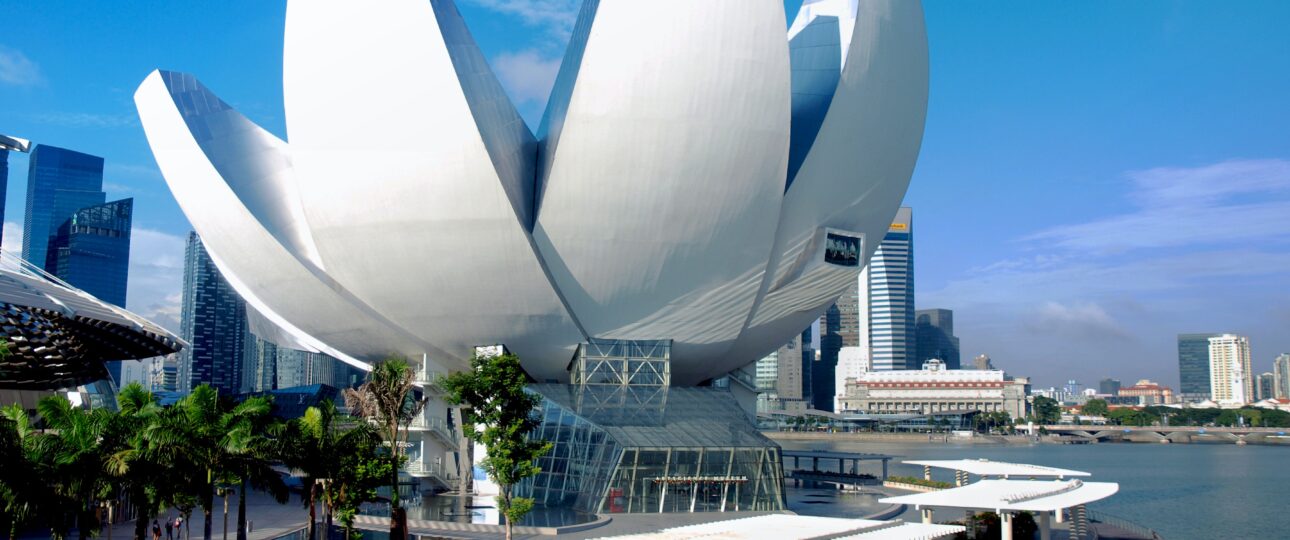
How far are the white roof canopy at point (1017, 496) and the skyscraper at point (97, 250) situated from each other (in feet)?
544

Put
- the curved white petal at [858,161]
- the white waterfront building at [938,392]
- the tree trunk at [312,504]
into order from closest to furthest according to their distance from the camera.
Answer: the tree trunk at [312,504], the curved white petal at [858,161], the white waterfront building at [938,392]

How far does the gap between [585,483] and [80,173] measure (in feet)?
608

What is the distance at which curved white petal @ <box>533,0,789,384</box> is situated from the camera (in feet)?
103

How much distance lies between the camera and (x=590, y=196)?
32.7m

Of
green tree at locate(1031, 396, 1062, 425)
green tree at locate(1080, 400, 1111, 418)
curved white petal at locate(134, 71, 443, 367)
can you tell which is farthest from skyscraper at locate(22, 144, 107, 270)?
green tree at locate(1080, 400, 1111, 418)

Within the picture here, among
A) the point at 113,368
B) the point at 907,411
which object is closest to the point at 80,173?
the point at 113,368

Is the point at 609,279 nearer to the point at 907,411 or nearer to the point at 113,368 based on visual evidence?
the point at 907,411

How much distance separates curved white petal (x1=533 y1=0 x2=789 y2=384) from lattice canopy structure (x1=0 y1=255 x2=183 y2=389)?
12032mm

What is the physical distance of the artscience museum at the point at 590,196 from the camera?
31.5 m

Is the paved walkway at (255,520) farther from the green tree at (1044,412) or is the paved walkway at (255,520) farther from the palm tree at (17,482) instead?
the green tree at (1044,412)

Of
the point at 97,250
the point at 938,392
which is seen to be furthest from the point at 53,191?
the point at 938,392

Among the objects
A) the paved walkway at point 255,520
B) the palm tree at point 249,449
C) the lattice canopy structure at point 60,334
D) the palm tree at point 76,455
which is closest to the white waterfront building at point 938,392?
the paved walkway at point 255,520

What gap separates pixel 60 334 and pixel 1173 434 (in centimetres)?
14591

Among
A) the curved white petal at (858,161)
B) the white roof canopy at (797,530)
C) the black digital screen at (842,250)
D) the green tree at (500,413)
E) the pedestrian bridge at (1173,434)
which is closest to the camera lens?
the white roof canopy at (797,530)
